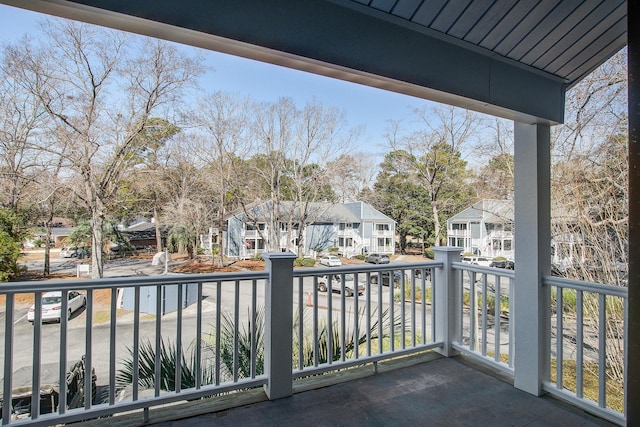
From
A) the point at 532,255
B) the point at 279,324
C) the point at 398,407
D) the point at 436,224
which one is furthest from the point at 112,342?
the point at 436,224

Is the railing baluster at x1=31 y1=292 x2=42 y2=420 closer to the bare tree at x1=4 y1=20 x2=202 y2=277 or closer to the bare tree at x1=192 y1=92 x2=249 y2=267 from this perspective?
the bare tree at x1=4 y1=20 x2=202 y2=277

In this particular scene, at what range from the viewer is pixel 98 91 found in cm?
836

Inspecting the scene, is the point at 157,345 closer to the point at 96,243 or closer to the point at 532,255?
the point at 532,255

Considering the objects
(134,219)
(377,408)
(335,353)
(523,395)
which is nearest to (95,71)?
→ (134,219)

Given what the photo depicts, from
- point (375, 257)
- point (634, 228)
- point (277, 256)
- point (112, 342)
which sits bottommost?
point (375, 257)

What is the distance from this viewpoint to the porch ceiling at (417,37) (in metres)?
1.30

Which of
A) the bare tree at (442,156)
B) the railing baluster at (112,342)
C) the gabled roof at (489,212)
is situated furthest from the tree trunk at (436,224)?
the railing baluster at (112,342)

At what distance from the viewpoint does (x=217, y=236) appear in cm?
1199

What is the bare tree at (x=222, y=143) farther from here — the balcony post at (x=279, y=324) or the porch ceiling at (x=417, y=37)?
the porch ceiling at (x=417, y=37)

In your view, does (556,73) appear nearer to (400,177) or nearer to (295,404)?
(295,404)

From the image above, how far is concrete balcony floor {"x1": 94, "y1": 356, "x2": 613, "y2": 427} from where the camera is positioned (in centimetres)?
187

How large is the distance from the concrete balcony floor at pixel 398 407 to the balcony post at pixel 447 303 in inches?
15.1

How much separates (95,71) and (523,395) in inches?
419

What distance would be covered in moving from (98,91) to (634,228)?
415 inches
